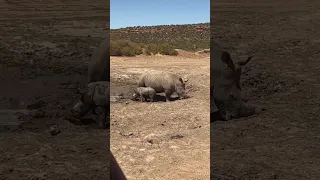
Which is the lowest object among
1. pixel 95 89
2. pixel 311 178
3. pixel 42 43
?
pixel 311 178

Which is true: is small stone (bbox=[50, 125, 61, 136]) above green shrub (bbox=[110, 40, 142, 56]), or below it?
below

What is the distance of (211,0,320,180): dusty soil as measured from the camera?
14.4 ft

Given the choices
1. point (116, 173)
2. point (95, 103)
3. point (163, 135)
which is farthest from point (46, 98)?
point (116, 173)

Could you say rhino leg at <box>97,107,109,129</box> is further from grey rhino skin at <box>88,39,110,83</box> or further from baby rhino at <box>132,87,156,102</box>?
baby rhino at <box>132,87,156,102</box>

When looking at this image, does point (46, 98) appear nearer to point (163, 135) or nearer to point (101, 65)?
point (163, 135)

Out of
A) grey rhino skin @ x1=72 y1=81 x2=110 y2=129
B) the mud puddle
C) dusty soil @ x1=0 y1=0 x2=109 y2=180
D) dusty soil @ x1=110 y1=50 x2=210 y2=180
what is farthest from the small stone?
dusty soil @ x1=110 y1=50 x2=210 y2=180

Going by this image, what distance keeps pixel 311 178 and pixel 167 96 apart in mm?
4098

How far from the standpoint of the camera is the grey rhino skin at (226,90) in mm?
5328

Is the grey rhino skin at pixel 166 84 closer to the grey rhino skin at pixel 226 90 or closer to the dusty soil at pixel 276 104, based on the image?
the dusty soil at pixel 276 104

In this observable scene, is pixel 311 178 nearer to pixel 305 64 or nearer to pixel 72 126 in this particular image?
pixel 72 126

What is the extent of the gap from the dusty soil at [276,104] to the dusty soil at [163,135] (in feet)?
0.79

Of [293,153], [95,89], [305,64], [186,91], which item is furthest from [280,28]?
[95,89]

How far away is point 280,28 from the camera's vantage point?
13.3 metres

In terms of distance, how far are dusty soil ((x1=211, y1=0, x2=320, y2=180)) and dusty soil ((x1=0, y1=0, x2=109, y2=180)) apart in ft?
4.72
